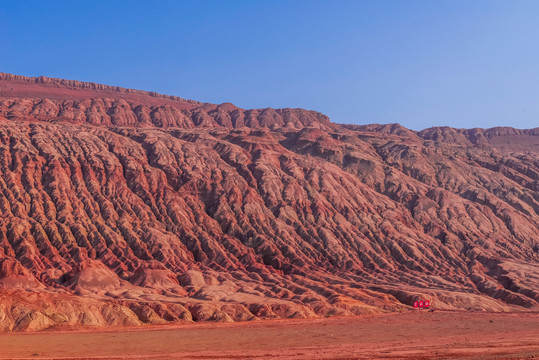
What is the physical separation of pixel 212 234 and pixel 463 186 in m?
85.4

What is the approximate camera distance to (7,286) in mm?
114125

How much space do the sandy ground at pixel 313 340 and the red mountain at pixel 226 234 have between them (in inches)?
366

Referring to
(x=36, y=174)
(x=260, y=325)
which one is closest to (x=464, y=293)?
(x=260, y=325)

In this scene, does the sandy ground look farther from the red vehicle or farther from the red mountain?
the red vehicle

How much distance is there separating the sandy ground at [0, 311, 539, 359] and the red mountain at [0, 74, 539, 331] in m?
9.29

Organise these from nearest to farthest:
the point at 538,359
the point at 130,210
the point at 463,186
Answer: the point at 538,359, the point at 130,210, the point at 463,186

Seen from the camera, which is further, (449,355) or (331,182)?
(331,182)

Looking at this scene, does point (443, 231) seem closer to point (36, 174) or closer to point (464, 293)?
point (464, 293)

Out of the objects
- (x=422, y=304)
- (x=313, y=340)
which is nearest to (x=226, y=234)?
(x=422, y=304)

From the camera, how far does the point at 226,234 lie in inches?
6024

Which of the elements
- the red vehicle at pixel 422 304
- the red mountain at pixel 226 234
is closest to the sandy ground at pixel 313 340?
the red mountain at pixel 226 234

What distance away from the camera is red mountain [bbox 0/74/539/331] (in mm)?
115688

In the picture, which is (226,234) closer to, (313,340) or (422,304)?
(422,304)

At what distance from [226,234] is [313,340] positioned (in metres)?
76.1
